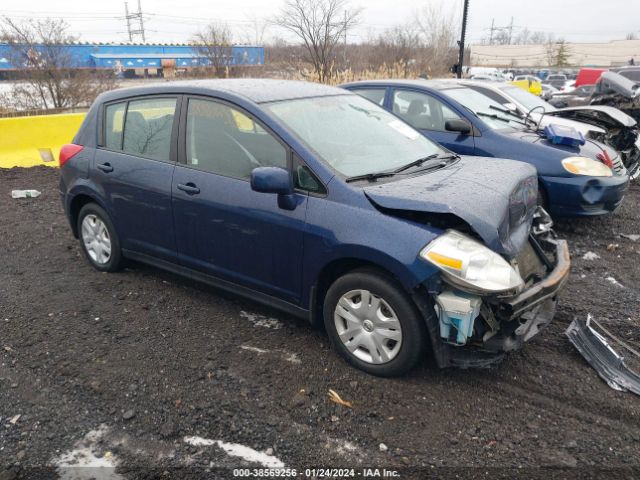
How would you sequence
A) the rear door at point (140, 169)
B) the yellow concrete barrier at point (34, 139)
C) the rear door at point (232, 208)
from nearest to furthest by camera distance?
the rear door at point (232, 208) → the rear door at point (140, 169) → the yellow concrete barrier at point (34, 139)

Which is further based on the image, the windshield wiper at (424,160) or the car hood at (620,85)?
the car hood at (620,85)

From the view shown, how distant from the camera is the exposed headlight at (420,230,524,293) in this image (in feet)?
8.91

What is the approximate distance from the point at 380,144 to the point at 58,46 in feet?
47.4

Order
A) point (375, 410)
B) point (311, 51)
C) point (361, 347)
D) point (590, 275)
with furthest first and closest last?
1. point (311, 51)
2. point (590, 275)
3. point (361, 347)
4. point (375, 410)

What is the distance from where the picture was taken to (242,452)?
262 cm

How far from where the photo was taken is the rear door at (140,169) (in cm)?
402

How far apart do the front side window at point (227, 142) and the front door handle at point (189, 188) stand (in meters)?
0.15

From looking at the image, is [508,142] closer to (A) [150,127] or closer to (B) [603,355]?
(B) [603,355]

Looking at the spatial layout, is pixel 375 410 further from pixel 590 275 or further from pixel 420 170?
pixel 590 275

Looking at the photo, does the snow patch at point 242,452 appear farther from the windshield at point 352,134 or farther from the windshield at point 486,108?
the windshield at point 486,108

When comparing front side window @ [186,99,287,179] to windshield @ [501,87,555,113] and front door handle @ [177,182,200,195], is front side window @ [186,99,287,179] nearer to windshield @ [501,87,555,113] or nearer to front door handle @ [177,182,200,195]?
front door handle @ [177,182,200,195]

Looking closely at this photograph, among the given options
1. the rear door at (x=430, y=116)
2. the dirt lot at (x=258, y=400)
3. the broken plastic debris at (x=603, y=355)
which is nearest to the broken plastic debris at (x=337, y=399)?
the dirt lot at (x=258, y=400)

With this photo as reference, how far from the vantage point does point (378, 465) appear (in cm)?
252

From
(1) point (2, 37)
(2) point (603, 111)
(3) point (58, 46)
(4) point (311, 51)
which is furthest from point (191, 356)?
(4) point (311, 51)
